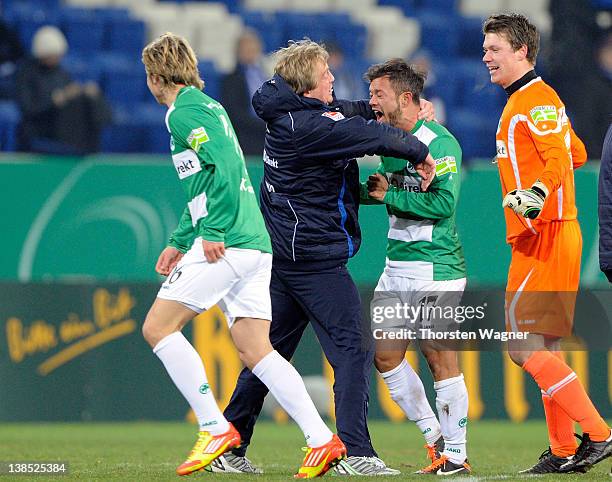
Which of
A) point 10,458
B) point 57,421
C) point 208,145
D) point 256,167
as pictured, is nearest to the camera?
point 208,145

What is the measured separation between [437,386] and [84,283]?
4.76m

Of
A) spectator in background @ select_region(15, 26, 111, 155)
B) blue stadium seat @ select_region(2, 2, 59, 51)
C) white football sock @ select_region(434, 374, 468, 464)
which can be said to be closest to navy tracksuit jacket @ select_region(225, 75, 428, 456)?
white football sock @ select_region(434, 374, 468, 464)

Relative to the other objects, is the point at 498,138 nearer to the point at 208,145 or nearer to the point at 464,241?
the point at 208,145

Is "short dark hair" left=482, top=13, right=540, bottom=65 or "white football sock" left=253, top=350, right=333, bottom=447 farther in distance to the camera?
"short dark hair" left=482, top=13, right=540, bottom=65

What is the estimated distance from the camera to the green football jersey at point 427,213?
6.68 meters

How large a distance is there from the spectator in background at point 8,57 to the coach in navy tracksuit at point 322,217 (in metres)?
6.79

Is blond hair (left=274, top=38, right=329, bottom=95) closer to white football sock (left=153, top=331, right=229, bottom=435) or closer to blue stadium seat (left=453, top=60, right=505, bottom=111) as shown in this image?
white football sock (left=153, top=331, right=229, bottom=435)

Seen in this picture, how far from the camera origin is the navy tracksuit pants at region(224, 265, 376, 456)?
6445 mm

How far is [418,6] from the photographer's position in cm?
1606

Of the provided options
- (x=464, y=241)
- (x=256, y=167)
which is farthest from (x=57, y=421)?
(x=464, y=241)

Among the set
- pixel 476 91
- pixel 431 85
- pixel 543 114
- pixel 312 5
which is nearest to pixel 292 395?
pixel 543 114

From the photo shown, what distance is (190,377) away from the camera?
6.07 metres

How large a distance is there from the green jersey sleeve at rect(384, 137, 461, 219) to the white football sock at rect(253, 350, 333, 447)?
45.0 inches

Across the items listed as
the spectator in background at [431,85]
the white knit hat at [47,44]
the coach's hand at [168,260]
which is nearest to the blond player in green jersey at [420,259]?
the coach's hand at [168,260]
